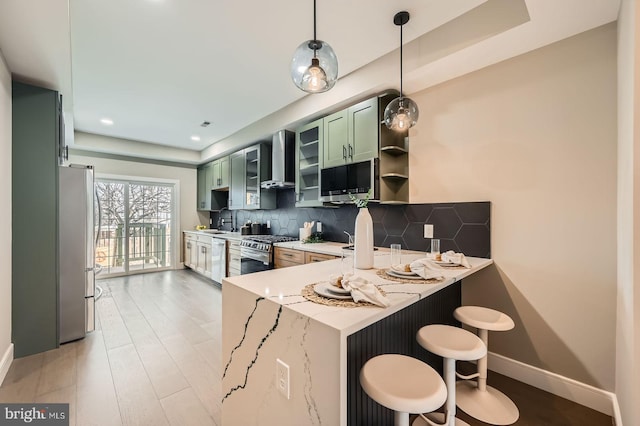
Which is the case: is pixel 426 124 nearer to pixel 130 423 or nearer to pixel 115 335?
pixel 130 423

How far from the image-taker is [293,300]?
1.19 meters

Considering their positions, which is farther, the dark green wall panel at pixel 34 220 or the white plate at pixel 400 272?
the dark green wall panel at pixel 34 220

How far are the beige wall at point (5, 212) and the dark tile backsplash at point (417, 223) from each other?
304 centimetres

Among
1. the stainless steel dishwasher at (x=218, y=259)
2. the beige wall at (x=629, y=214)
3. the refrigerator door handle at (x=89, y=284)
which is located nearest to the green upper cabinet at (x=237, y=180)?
the stainless steel dishwasher at (x=218, y=259)

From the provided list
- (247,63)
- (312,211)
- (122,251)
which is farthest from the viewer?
(122,251)

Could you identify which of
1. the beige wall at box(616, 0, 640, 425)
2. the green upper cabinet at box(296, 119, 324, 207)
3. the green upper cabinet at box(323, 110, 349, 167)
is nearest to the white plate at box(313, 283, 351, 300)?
the beige wall at box(616, 0, 640, 425)

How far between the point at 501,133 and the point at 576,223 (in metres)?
0.84

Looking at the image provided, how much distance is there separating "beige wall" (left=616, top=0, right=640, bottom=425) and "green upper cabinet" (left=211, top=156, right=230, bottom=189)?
5.15m

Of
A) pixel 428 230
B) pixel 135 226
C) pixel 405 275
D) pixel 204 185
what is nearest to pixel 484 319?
pixel 405 275

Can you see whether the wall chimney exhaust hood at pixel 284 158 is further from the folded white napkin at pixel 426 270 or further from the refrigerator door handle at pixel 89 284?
the folded white napkin at pixel 426 270

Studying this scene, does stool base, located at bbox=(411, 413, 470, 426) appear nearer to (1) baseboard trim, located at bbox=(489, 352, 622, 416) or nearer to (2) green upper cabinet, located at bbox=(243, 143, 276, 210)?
(1) baseboard trim, located at bbox=(489, 352, 622, 416)

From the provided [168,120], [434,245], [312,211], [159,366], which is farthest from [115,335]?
[434,245]

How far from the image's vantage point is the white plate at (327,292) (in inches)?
47.6

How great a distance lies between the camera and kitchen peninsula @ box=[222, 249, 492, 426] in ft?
3.14
